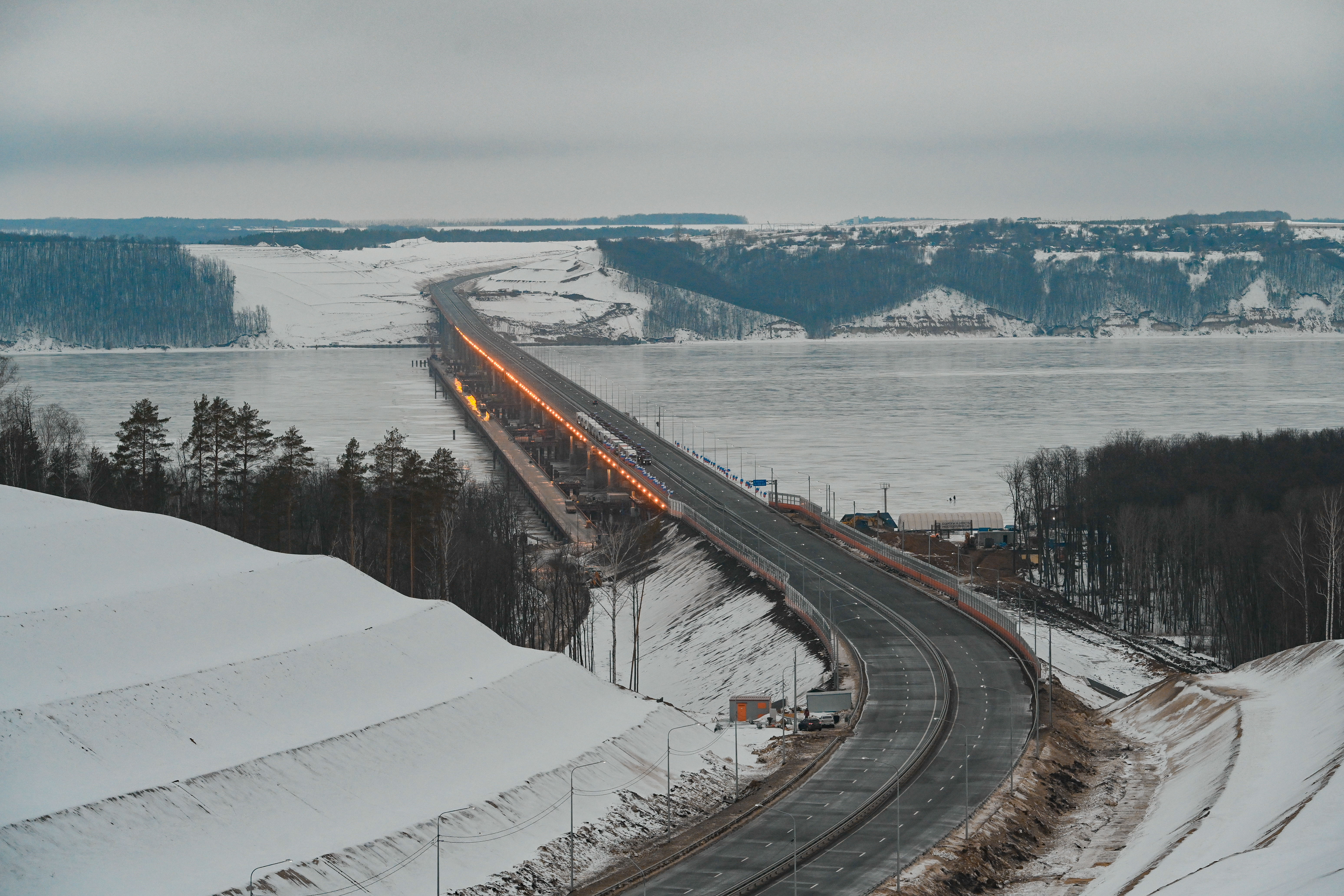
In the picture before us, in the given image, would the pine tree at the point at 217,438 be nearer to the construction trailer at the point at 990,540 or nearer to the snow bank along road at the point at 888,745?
the snow bank along road at the point at 888,745

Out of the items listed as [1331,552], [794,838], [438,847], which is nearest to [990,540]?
[1331,552]

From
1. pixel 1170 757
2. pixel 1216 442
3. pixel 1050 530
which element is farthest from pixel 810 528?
pixel 1170 757

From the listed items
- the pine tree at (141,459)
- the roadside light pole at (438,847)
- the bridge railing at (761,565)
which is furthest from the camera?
the pine tree at (141,459)

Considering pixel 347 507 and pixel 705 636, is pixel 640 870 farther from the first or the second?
pixel 347 507

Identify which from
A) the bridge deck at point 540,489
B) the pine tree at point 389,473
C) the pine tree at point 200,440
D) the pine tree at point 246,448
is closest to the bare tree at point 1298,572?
the pine tree at point 389,473

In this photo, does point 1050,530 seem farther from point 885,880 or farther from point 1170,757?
point 885,880

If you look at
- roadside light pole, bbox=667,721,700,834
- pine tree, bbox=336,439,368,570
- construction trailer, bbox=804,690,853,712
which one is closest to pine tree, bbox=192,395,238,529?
pine tree, bbox=336,439,368,570

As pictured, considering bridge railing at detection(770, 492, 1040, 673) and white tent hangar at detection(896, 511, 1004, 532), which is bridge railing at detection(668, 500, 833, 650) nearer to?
bridge railing at detection(770, 492, 1040, 673)
